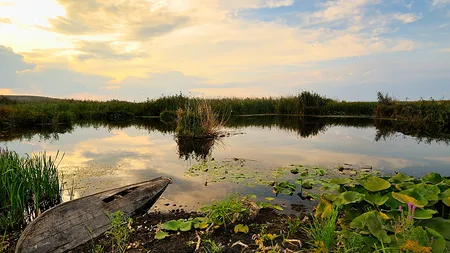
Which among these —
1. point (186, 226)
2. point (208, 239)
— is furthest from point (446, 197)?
point (186, 226)

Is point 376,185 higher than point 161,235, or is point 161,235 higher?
point 376,185

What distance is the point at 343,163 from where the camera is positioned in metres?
9.55

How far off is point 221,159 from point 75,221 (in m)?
6.52

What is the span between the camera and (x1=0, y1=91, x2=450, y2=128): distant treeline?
2164 centimetres

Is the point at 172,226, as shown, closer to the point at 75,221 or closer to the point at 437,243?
the point at 75,221

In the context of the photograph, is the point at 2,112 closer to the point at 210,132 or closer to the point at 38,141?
the point at 38,141

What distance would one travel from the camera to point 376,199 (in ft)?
11.5

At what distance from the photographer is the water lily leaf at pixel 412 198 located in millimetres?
3104

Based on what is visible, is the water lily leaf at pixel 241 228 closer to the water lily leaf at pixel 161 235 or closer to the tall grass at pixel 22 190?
the water lily leaf at pixel 161 235

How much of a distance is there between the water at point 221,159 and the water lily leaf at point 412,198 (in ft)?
7.82

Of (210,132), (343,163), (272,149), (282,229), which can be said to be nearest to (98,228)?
(282,229)

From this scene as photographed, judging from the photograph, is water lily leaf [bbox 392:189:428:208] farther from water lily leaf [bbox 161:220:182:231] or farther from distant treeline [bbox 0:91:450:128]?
distant treeline [bbox 0:91:450:128]

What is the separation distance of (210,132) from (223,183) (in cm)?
870

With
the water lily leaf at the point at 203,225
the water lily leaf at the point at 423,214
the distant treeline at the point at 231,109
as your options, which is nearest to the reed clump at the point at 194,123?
the distant treeline at the point at 231,109
